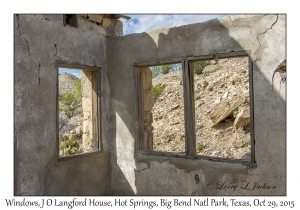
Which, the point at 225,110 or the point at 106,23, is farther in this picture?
the point at 225,110

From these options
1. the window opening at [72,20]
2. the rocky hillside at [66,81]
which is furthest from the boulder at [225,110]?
the rocky hillside at [66,81]

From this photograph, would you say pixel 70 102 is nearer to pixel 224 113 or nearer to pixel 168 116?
pixel 168 116

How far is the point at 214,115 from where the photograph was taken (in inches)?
366

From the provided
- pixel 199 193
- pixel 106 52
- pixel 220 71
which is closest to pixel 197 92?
pixel 220 71

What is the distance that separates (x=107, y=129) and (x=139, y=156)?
0.83 metres

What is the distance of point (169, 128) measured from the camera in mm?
9969

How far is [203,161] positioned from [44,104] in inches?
101

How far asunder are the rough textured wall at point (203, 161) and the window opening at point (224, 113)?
3072 millimetres

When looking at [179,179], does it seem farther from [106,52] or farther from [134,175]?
[106,52]

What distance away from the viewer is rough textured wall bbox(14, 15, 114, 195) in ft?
11.8

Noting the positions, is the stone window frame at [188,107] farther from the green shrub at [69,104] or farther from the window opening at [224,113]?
the green shrub at [69,104]

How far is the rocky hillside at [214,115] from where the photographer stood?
838 cm

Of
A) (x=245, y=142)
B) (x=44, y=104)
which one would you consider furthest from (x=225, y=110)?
(x=44, y=104)
